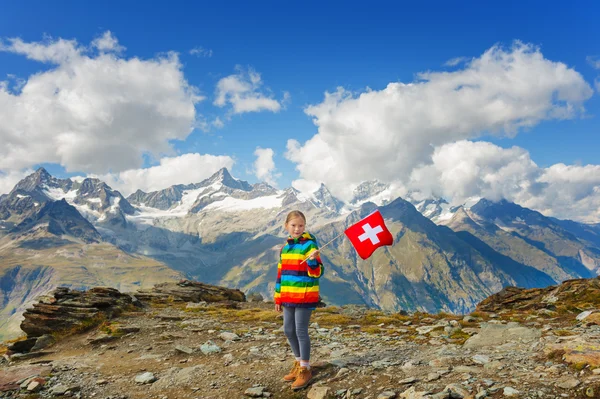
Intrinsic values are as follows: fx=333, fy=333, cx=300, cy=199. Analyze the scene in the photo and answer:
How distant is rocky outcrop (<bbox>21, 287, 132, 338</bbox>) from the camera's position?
62.1 ft

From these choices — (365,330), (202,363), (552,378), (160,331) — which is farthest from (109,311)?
(552,378)

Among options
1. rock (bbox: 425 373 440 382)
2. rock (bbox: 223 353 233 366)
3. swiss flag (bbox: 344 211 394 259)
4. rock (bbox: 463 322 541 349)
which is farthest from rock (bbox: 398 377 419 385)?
rock (bbox: 223 353 233 366)

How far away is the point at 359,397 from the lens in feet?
26.6

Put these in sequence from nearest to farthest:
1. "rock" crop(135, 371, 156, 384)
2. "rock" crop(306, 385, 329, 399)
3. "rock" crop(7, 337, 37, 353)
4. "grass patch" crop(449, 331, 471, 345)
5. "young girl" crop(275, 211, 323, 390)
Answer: "rock" crop(306, 385, 329, 399) < "young girl" crop(275, 211, 323, 390) < "rock" crop(135, 371, 156, 384) < "grass patch" crop(449, 331, 471, 345) < "rock" crop(7, 337, 37, 353)

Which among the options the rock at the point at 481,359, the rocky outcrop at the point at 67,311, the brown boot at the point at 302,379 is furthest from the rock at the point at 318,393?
the rocky outcrop at the point at 67,311

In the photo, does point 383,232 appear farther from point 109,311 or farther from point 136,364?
point 109,311

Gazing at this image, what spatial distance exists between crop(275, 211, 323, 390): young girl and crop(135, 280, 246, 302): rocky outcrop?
29092 mm

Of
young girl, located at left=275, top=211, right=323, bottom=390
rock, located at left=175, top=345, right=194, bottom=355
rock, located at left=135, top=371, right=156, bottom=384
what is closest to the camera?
young girl, located at left=275, top=211, right=323, bottom=390

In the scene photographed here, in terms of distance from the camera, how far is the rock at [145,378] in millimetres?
10677

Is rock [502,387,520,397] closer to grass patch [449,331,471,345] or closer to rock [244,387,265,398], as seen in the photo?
rock [244,387,265,398]

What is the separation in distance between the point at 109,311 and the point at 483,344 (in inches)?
877

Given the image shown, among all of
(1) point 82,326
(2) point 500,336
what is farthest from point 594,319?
(1) point 82,326

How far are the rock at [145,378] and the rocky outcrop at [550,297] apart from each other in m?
22.7

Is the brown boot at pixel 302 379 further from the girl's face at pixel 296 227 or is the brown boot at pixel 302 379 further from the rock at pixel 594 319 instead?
the rock at pixel 594 319
